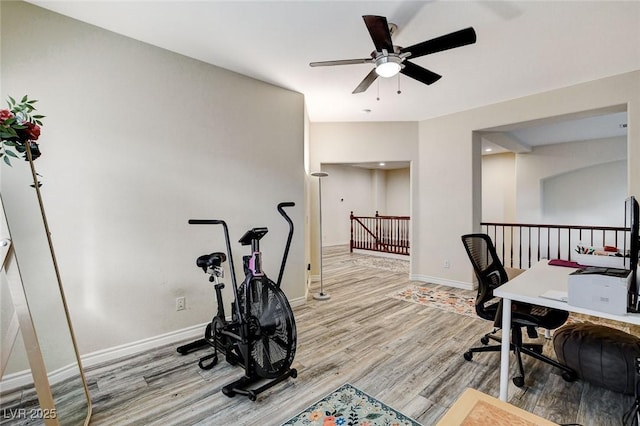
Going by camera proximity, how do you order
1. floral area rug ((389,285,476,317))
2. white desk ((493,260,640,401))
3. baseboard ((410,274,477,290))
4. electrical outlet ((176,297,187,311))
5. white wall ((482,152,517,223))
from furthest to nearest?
white wall ((482,152,517,223)) → baseboard ((410,274,477,290)) → floral area rug ((389,285,476,317)) → electrical outlet ((176,297,187,311)) → white desk ((493,260,640,401))

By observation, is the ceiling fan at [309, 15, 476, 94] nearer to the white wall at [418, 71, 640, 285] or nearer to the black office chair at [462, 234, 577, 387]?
the black office chair at [462, 234, 577, 387]

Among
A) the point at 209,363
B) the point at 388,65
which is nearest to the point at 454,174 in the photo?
the point at 388,65

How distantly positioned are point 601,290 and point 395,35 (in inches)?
87.4

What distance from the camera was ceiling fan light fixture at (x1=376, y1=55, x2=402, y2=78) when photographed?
6.83ft

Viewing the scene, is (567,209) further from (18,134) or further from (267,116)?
(18,134)

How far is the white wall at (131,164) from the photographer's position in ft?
6.91

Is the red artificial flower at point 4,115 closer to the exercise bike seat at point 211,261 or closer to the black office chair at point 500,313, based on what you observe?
the exercise bike seat at point 211,261

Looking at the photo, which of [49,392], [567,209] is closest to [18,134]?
[49,392]

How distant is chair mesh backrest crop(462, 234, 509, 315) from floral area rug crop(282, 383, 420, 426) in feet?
3.63

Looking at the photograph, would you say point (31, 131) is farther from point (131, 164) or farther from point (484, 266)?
point (484, 266)

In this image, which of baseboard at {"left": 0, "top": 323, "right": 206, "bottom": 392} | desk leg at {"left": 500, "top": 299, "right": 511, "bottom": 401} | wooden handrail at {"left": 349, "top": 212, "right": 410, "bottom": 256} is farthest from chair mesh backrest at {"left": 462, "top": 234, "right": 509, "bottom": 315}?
wooden handrail at {"left": 349, "top": 212, "right": 410, "bottom": 256}

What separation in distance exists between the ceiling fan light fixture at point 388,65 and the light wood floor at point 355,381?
2298mm

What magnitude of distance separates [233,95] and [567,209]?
7795 millimetres

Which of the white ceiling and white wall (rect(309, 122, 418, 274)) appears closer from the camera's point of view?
the white ceiling
